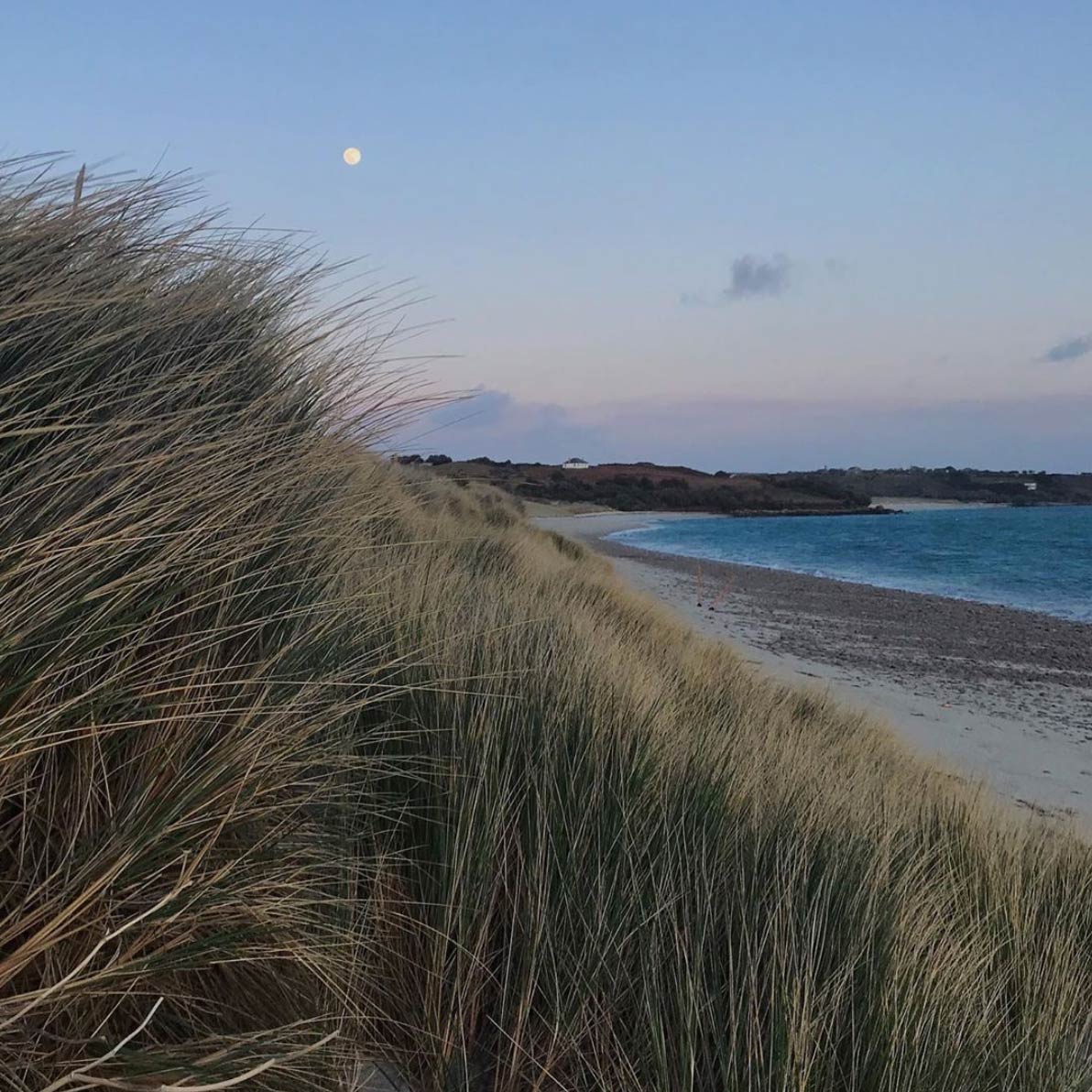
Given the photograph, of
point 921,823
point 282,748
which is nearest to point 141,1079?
point 282,748

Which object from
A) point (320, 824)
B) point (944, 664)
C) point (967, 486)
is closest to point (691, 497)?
point (967, 486)

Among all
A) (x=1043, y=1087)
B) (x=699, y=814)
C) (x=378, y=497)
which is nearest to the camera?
(x=1043, y=1087)

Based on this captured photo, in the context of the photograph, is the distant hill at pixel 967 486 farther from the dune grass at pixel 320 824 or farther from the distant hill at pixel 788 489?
the dune grass at pixel 320 824

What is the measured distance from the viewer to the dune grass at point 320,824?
1.30 metres

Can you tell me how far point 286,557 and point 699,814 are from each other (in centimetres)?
137

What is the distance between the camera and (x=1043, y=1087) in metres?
1.78

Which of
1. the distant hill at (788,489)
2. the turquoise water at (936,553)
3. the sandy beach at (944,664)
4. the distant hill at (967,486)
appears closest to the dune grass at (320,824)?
the sandy beach at (944,664)

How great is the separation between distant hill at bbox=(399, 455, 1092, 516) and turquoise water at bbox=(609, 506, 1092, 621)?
18332mm

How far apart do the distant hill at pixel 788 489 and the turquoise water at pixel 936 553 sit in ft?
60.1

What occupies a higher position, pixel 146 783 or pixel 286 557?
pixel 286 557

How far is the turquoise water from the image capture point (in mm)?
24078

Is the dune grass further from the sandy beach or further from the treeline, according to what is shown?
the treeline

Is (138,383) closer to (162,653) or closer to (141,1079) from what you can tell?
(162,653)

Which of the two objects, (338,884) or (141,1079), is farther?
(338,884)
